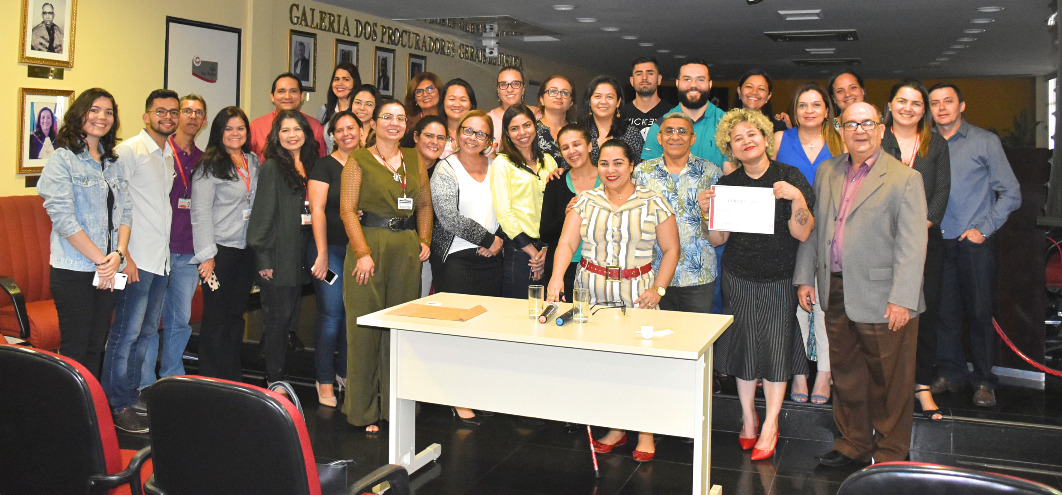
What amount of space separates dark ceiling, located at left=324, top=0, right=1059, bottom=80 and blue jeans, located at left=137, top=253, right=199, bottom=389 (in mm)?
4621

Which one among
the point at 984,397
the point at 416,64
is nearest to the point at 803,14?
the point at 416,64

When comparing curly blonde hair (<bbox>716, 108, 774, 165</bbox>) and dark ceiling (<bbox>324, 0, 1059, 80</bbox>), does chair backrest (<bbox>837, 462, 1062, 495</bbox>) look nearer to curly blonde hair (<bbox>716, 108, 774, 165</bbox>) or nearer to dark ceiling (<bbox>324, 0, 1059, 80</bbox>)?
curly blonde hair (<bbox>716, 108, 774, 165</bbox>)

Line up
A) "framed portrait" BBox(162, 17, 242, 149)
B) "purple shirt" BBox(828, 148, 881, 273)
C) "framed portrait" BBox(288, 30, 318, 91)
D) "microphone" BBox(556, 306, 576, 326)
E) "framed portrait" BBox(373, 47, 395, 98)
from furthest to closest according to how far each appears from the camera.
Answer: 1. "framed portrait" BBox(373, 47, 395, 98)
2. "framed portrait" BBox(288, 30, 318, 91)
3. "framed portrait" BBox(162, 17, 242, 149)
4. "purple shirt" BBox(828, 148, 881, 273)
5. "microphone" BBox(556, 306, 576, 326)

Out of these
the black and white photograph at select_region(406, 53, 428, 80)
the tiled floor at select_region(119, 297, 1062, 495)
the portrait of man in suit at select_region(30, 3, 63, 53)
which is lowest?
the tiled floor at select_region(119, 297, 1062, 495)

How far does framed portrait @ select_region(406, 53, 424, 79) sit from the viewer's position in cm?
1032

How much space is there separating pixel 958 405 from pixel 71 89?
6.02m

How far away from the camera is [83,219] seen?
420 centimetres

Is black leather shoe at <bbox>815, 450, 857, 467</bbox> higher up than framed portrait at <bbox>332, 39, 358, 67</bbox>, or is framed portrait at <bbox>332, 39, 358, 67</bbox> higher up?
framed portrait at <bbox>332, 39, 358, 67</bbox>

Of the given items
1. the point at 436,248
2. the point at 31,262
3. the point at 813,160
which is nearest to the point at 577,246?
the point at 436,248

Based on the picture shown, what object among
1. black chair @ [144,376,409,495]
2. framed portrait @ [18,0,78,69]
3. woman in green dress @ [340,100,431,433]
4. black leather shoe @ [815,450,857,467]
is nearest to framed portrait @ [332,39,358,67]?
framed portrait @ [18,0,78,69]

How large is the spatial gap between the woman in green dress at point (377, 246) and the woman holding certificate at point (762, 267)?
5.08 ft

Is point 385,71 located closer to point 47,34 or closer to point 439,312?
point 47,34

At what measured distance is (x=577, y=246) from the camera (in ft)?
14.1

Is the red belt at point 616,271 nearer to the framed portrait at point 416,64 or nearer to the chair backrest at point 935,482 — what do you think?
the chair backrest at point 935,482
